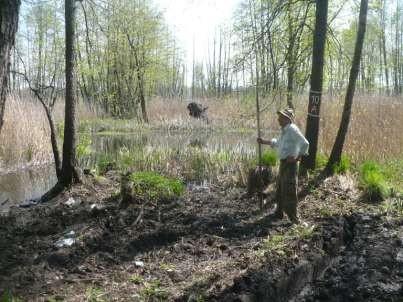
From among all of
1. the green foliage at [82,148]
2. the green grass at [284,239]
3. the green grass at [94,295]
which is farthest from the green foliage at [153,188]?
the green foliage at [82,148]

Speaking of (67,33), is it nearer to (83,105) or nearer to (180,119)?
(180,119)

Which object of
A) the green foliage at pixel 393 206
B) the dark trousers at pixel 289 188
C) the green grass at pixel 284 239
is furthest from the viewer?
the green foliage at pixel 393 206

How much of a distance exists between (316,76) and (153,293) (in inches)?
227

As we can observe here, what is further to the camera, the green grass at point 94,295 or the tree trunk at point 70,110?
the tree trunk at point 70,110

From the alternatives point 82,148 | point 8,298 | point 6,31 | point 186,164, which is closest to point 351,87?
point 186,164

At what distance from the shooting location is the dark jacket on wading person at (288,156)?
240 inches

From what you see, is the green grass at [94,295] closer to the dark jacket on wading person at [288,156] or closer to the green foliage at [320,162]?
the dark jacket on wading person at [288,156]

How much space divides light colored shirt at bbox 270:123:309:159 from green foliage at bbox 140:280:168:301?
8.75 ft

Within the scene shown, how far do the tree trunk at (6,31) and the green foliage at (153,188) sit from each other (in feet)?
Answer: 12.0

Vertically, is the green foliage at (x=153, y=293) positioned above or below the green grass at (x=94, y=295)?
below

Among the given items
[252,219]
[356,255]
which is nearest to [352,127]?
[252,219]

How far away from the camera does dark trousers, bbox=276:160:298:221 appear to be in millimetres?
6258

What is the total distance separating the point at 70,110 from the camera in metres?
7.79

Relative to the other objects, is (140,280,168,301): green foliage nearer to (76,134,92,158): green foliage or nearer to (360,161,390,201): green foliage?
→ (360,161,390,201): green foliage
